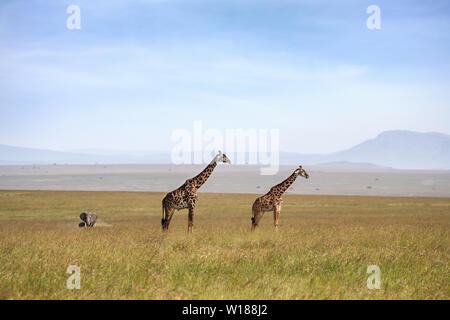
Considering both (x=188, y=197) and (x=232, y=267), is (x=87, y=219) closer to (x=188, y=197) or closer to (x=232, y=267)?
(x=188, y=197)

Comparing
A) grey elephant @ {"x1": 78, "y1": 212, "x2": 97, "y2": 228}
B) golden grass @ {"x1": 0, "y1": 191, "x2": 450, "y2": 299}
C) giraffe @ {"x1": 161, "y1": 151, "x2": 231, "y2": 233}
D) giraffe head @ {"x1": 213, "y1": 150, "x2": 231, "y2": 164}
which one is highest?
giraffe head @ {"x1": 213, "y1": 150, "x2": 231, "y2": 164}

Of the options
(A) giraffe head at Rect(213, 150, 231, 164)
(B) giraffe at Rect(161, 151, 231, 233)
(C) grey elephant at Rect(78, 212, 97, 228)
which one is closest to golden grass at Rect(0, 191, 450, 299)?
(B) giraffe at Rect(161, 151, 231, 233)

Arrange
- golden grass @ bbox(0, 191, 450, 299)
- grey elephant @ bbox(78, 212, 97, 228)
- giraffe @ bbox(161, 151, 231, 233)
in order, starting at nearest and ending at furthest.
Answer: golden grass @ bbox(0, 191, 450, 299)
giraffe @ bbox(161, 151, 231, 233)
grey elephant @ bbox(78, 212, 97, 228)

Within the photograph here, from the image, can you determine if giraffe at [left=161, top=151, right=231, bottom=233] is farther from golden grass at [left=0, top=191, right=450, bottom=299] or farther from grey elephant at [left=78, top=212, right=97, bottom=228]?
grey elephant at [left=78, top=212, right=97, bottom=228]

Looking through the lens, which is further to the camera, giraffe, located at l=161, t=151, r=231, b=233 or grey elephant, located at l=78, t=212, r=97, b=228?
grey elephant, located at l=78, t=212, r=97, b=228

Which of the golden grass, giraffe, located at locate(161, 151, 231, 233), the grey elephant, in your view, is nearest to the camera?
the golden grass

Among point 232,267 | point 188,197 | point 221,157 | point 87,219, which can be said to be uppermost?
point 221,157

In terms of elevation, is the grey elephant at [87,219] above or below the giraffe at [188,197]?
below

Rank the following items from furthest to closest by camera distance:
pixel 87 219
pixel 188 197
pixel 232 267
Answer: pixel 87 219 < pixel 188 197 < pixel 232 267

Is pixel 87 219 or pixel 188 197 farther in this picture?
pixel 87 219

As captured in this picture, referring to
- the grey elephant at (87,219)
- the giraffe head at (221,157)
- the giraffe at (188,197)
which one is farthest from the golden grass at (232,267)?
the grey elephant at (87,219)

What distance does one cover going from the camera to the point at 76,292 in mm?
7262

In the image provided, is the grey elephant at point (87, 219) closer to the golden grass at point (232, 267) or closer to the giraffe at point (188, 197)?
the giraffe at point (188, 197)

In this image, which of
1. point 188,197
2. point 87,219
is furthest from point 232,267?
point 87,219
